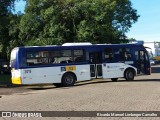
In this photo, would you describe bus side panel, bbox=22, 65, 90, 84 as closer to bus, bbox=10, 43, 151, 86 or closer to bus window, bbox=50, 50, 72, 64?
bus, bbox=10, 43, 151, 86

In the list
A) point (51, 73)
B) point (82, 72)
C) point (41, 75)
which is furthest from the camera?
point (82, 72)

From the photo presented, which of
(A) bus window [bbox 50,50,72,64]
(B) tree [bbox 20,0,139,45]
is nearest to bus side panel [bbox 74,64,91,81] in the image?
(A) bus window [bbox 50,50,72,64]

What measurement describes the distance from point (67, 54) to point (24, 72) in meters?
3.22

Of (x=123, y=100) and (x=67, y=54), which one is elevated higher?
(x=67, y=54)

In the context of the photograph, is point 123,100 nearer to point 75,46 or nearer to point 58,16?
point 75,46

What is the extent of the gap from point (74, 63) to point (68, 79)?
1.09 m

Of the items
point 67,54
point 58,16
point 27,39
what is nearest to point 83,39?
point 58,16

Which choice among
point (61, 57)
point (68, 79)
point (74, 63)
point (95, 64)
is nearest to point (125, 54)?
point (95, 64)

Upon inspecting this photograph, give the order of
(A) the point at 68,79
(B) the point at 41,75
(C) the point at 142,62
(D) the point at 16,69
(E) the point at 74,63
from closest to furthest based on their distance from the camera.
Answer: (D) the point at 16,69 < (B) the point at 41,75 < (A) the point at 68,79 < (E) the point at 74,63 < (C) the point at 142,62

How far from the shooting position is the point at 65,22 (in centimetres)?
4406

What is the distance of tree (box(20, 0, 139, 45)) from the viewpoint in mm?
42812

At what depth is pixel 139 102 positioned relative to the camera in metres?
15.2

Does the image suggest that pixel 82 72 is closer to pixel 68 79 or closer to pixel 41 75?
pixel 68 79

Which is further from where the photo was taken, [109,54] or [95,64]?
[109,54]
